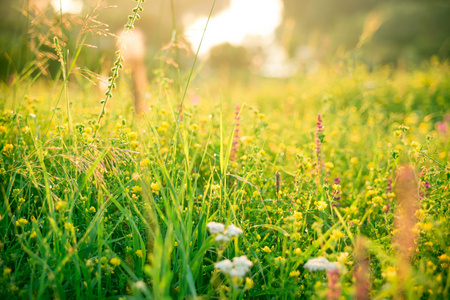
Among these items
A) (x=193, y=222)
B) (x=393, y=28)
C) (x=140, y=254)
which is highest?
(x=393, y=28)

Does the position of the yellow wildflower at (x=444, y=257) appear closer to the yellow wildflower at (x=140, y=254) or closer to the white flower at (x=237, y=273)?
the white flower at (x=237, y=273)

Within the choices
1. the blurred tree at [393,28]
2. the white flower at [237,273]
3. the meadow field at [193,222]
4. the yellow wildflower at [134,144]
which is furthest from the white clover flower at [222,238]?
the blurred tree at [393,28]

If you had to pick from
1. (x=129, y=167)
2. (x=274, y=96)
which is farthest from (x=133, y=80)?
(x=274, y=96)

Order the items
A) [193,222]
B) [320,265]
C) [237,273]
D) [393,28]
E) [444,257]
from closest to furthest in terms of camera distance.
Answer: [237,273]
[320,265]
[444,257]
[193,222]
[393,28]

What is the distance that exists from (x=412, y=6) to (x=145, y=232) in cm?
2011

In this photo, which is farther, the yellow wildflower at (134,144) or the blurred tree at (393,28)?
the blurred tree at (393,28)

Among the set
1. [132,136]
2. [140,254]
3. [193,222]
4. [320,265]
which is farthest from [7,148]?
[320,265]

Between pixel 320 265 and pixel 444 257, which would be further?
pixel 444 257

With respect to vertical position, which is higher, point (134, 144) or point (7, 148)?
point (134, 144)

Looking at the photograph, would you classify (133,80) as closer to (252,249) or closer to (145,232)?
(145,232)

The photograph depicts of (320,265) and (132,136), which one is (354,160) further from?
(132,136)

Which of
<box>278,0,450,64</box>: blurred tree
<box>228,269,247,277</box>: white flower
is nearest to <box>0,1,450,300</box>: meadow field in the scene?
<box>228,269,247,277</box>: white flower

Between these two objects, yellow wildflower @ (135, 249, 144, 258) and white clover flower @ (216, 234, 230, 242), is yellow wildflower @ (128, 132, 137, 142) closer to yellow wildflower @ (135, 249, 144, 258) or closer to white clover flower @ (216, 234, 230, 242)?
A: yellow wildflower @ (135, 249, 144, 258)

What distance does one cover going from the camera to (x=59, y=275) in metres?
1.15
